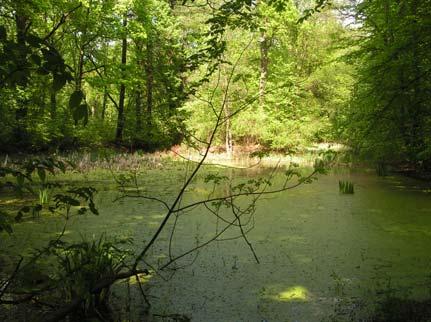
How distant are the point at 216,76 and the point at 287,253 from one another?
28.9ft

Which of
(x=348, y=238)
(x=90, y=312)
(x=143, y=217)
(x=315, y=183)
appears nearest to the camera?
(x=90, y=312)

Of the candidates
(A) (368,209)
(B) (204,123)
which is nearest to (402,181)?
(A) (368,209)

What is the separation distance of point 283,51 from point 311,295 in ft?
53.6

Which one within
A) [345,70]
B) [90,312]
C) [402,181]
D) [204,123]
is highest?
[345,70]

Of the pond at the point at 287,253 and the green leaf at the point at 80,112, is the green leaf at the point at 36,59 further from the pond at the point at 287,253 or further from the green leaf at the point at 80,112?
the pond at the point at 287,253

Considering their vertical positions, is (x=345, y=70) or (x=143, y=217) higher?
(x=345, y=70)

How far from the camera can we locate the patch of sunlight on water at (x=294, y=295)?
263cm

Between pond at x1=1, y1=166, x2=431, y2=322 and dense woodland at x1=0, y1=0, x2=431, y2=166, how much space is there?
37.3 inches

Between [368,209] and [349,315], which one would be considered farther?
[368,209]

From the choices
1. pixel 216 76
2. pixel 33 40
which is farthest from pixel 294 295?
pixel 216 76

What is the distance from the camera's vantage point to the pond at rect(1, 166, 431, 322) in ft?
8.40

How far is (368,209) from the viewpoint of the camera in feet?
17.4

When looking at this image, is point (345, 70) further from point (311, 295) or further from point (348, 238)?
point (311, 295)

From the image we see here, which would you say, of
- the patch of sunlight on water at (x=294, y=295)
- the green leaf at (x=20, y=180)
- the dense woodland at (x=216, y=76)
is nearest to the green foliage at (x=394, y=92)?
the dense woodland at (x=216, y=76)
